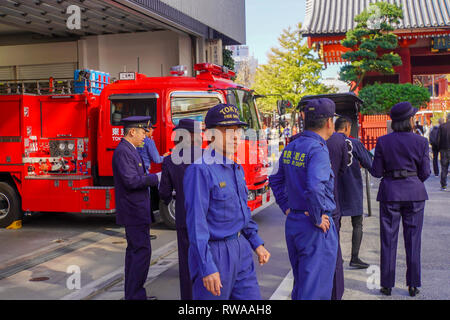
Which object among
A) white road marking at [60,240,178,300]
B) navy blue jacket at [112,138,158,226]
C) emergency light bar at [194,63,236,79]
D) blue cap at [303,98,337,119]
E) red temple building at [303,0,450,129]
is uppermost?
red temple building at [303,0,450,129]

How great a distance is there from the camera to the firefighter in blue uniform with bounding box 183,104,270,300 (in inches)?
126

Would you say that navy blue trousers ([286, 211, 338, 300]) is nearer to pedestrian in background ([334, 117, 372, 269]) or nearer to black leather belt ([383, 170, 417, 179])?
black leather belt ([383, 170, 417, 179])

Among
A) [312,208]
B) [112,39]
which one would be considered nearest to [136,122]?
[312,208]

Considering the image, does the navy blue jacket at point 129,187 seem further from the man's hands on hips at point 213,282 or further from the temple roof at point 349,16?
the temple roof at point 349,16

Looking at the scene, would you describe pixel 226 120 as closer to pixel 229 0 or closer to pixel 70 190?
pixel 70 190

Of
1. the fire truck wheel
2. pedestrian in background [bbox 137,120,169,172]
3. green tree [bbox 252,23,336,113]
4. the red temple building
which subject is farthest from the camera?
green tree [bbox 252,23,336,113]

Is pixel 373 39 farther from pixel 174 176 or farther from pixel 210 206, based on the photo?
pixel 210 206

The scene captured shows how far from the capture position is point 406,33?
75.6 ft

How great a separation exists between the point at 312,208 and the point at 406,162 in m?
2.05

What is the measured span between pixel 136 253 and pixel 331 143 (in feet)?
7.70

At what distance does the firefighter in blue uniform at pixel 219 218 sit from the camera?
3.21 m

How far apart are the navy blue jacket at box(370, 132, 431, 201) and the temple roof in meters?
18.9

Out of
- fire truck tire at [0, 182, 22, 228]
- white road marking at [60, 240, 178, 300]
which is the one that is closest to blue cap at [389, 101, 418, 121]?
white road marking at [60, 240, 178, 300]

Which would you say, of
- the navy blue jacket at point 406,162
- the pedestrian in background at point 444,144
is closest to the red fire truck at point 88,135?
the navy blue jacket at point 406,162
